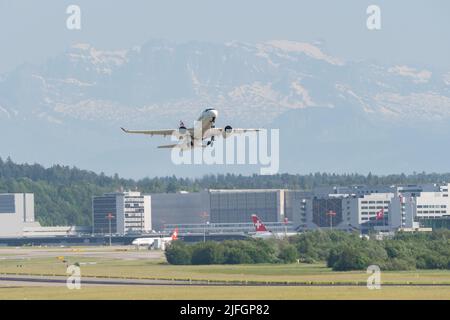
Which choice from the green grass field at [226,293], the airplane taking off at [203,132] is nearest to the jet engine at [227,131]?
the airplane taking off at [203,132]

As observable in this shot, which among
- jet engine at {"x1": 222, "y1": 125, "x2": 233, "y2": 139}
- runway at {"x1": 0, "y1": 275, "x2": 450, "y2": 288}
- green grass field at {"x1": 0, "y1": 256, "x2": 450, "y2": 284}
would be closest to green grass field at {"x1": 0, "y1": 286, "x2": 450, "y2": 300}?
runway at {"x1": 0, "y1": 275, "x2": 450, "y2": 288}

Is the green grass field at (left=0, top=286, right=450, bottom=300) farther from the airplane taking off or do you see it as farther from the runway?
the airplane taking off

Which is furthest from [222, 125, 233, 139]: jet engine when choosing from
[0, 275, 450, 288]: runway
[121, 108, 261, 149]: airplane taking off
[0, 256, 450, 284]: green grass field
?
[0, 256, 450, 284]: green grass field

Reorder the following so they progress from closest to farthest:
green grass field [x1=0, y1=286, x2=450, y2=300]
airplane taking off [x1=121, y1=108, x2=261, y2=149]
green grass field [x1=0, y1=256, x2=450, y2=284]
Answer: green grass field [x1=0, y1=286, x2=450, y2=300], airplane taking off [x1=121, y1=108, x2=261, y2=149], green grass field [x1=0, y1=256, x2=450, y2=284]

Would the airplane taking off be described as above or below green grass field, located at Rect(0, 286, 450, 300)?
above

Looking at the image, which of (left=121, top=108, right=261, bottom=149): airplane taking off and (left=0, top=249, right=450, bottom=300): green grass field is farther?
(left=121, top=108, right=261, bottom=149): airplane taking off

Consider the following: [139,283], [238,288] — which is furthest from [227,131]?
[139,283]

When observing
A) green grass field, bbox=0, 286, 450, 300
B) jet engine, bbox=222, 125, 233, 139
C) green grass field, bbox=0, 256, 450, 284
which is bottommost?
green grass field, bbox=0, 256, 450, 284

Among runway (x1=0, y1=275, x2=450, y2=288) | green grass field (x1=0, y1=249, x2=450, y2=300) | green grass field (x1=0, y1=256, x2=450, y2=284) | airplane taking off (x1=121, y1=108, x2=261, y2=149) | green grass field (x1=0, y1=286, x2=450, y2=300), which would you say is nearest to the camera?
green grass field (x1=0, y1=286, x2=450, y2=300)

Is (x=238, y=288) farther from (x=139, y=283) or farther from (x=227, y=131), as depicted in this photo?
(x=139, y=283)
